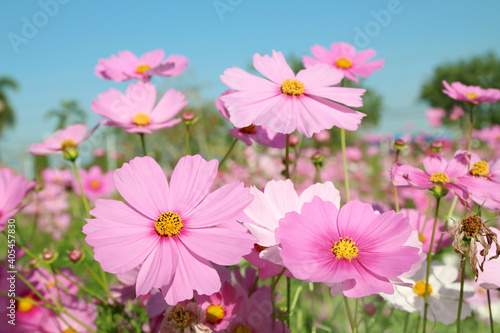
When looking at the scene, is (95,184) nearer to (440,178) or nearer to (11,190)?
(11,190)

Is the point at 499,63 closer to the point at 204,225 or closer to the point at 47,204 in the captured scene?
the point at 47,204

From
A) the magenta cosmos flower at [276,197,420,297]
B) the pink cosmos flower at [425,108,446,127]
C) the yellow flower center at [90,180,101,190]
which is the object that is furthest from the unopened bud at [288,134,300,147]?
the pink cosmos flower at [425,108,446,127]

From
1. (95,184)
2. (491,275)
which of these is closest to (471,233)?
(491,275)

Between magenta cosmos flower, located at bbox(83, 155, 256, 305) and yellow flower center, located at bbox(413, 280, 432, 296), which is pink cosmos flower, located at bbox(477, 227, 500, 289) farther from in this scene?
magenta cosmos flower, located at bbox(83, 155, 256, 305)

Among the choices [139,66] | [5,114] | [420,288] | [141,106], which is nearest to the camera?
[420,288]

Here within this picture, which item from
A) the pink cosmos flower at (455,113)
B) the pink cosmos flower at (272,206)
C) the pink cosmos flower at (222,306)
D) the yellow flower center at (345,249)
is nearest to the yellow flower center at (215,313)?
the pink cosmos flower at (222,306)

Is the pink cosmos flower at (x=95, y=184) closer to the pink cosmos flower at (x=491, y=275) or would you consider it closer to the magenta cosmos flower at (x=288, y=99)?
the magenta cosmos flower at (x=288, y=99)
